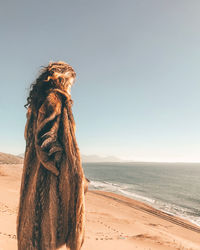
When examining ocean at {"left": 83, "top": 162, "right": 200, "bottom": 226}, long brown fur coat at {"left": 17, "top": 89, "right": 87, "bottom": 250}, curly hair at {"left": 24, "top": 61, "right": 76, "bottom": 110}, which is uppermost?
curly hair at {"left": 24, "top": 61, "right": 76, "bottom": 110}

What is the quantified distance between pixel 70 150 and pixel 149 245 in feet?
22.2

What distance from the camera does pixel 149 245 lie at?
6402 millimetres

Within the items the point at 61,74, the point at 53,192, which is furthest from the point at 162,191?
the point at 61,74

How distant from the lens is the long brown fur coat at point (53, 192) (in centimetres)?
158

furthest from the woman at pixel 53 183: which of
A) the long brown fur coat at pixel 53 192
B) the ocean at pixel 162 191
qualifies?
the ocean at pixel 162 191

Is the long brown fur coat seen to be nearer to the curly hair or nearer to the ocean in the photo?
the curly hair

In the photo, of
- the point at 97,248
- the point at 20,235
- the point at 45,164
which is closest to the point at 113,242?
the point at 97,248

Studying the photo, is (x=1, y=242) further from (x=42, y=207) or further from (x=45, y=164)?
(x=45, y=164)

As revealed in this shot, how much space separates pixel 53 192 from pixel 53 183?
0.08m

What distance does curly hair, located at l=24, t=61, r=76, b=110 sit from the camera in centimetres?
188

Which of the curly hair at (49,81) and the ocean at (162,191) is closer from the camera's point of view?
the curly hair at (49,81)

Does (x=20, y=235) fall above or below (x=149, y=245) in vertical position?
above

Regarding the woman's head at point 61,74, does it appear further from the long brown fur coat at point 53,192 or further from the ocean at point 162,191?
the ocean at point 162,191

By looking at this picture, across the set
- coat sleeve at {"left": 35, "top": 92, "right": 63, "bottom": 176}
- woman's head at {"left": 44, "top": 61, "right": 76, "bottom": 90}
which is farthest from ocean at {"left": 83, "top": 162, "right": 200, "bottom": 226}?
woman's head at {"left": 44, "top": 61, "right": 76, "bottom": 90}
